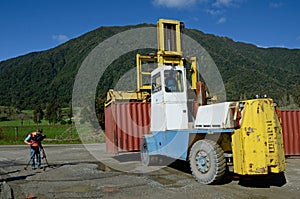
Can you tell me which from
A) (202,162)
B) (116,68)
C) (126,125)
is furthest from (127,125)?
(116,68)

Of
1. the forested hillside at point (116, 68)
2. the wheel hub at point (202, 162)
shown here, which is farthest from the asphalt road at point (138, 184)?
the forested hillside at point (116, 68)

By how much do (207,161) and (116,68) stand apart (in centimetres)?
2814

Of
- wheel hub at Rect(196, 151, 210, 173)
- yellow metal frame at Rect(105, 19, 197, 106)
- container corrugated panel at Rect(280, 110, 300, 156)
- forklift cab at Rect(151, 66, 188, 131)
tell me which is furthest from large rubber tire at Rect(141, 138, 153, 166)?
container corrugated panel at Rect(280, 110, 300, 156)

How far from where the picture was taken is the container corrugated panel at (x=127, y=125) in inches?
477

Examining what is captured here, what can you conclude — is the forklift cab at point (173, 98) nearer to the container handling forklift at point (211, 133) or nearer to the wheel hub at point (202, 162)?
the container handling forklift at point (211, 133)

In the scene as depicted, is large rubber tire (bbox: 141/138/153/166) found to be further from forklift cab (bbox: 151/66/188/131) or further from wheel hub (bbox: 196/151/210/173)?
wheel hub (bbox: 196/151/210/173)

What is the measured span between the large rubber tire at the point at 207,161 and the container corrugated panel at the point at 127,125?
4.66m

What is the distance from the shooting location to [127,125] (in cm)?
1252

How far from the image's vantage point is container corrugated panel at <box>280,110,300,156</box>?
13.3 meters

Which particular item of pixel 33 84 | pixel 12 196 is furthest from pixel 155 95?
pixel 33 84

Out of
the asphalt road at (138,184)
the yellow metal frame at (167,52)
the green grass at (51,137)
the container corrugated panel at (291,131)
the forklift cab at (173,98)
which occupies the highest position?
the yellow metal frame at (167,52)

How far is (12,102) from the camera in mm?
119375

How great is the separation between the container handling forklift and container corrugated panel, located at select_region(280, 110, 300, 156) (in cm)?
570

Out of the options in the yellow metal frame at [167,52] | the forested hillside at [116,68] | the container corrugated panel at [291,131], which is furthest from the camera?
the forested hillside at [116,68]
